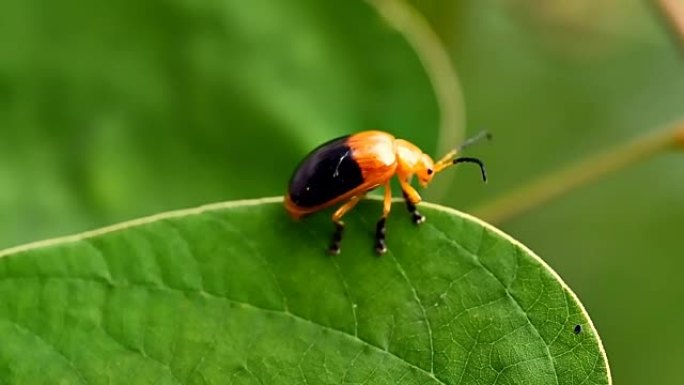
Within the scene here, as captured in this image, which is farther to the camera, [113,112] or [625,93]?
[625,93]

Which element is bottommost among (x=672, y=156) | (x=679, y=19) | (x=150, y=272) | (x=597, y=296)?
(x=597, y=296)

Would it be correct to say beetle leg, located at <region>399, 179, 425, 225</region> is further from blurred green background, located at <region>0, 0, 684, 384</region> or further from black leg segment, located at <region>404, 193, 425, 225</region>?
blurred green background, located at <region>0, 0, 684, 384</region>

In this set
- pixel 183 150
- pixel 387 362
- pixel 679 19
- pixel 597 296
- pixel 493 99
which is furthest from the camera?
pixel 493 99

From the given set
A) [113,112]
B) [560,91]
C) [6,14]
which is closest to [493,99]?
[560,91]

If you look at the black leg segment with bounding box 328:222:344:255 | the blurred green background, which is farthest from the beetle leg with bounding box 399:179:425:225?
the blurred green background

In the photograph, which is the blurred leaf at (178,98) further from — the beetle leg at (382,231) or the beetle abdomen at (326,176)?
the beetle leg at (382,231)

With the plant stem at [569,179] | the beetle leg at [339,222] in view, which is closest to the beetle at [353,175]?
the beetle leg at [339,222]

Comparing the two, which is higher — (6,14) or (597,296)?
(6,14)

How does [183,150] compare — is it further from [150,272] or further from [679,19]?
[679,19]
